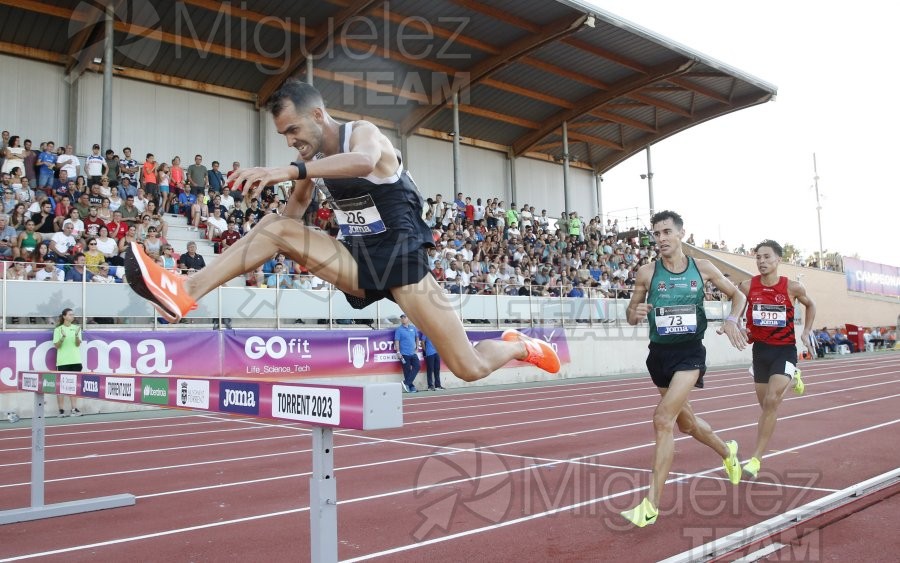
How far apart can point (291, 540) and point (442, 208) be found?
17.9m

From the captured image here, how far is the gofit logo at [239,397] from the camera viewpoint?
324cm

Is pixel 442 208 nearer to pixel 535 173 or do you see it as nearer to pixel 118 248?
pixel 118 248

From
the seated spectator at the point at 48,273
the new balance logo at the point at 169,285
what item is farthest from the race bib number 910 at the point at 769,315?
the seated spectator at the point at 48,273

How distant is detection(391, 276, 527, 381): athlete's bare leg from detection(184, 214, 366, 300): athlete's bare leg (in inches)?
12.2

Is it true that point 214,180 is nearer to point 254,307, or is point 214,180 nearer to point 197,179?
point 197,179

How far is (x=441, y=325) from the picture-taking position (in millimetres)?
3877

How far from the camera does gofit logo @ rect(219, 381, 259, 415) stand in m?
3.24

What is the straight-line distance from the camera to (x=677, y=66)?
1041 inches

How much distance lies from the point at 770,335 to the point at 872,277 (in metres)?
46.6

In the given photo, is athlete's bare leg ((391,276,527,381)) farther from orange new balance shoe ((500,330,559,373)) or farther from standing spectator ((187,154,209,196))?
standing spectator ((187,154,209,196))

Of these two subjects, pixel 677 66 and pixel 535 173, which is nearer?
pixel 677 66

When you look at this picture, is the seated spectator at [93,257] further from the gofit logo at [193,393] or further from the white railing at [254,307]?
the gofit logo at [193,393]

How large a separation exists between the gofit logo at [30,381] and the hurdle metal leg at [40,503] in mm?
136

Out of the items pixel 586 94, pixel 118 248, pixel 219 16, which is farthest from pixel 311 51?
pixel 586 94
